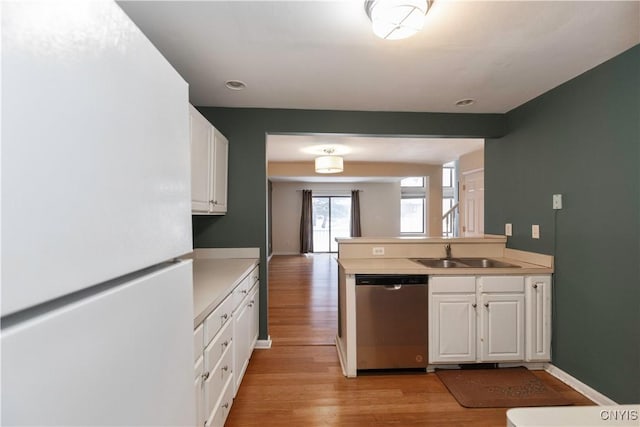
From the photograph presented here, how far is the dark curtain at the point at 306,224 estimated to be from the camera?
8.96 metres

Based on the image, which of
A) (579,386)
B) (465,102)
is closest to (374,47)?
(465,102)

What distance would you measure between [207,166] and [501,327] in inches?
107

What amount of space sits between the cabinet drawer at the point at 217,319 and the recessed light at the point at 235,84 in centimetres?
160

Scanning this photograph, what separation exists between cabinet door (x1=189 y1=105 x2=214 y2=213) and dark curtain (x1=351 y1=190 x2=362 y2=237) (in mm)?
7042

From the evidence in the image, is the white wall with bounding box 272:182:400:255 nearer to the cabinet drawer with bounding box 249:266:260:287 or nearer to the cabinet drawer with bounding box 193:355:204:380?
the cabinet drawer with bounding box 249:266:260:287

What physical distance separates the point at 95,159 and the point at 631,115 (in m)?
2.69

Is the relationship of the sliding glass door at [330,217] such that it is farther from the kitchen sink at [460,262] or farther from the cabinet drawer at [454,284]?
the cabinet drawer at [454,284]

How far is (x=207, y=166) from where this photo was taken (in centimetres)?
216

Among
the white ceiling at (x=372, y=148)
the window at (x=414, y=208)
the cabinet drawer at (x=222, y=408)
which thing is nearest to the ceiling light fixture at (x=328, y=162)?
the white ceiling at (x=372, y=148)

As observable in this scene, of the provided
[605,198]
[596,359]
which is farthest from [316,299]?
[605,198]

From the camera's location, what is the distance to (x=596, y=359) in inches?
77.9

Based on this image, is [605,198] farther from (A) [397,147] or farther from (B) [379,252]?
(A) [397,147]

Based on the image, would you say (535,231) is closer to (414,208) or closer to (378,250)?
(378,250)

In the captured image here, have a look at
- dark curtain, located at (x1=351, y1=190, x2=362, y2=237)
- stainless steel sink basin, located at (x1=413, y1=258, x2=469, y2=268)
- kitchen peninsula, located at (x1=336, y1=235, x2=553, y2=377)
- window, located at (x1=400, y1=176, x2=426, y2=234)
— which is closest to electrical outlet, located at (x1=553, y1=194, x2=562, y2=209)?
kitchen peninsula, located at (x1=336, y1=235, x2=553, y2=377)
